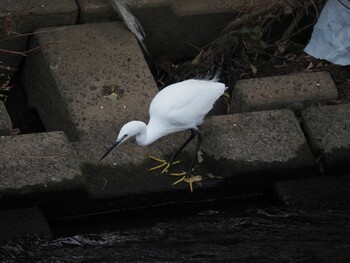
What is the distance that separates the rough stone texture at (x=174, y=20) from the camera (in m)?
5.96

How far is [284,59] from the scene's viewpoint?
6.25 meters

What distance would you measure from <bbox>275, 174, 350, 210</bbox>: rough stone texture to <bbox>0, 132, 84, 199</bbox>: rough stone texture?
1.22m

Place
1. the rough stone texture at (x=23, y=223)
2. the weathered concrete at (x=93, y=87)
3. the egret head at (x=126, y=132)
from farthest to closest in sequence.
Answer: the weathered concrete at (x=93, y=87) < the egret head at (x=126, y=132) < the rough stone texture at (x=23, y=223)

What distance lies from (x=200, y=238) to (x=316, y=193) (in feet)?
2.52

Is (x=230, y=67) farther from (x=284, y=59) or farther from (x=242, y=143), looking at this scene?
(x=242, y=143)

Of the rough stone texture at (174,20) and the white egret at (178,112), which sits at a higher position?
the rough stone texture at (174,20)

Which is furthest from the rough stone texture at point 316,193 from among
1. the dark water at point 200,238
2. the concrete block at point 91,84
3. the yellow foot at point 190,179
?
the concrete block at point 91,84

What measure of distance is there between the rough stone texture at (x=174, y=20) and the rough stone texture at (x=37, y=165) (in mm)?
1338

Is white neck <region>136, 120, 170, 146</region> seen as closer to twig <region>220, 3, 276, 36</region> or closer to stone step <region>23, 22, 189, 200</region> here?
stone step <region>23, 22, 189, 200</region>

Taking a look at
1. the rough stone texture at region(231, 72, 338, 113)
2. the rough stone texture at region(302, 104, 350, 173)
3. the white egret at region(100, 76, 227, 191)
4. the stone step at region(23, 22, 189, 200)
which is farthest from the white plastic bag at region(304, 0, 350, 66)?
the stone step at region(23, 22, 189, 200)

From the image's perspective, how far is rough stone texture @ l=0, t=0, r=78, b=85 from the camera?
225 inches

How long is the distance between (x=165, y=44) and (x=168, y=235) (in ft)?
6.12

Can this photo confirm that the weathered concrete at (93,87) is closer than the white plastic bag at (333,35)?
Yes

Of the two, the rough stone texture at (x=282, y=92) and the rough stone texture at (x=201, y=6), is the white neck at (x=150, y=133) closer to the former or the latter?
the rough stone texture at (x=282, y=92)
